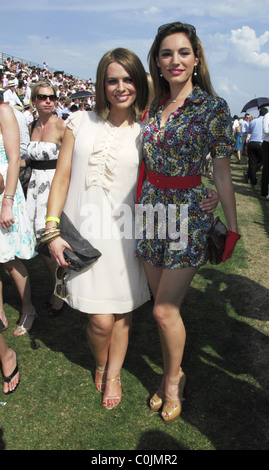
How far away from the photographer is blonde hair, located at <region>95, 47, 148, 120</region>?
2074 millimetres

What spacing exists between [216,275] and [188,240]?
95.4 inches

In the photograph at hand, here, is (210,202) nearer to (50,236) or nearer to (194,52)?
(194,52)

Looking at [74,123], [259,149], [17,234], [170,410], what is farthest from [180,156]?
[259,149]

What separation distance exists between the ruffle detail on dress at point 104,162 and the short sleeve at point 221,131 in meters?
0.53

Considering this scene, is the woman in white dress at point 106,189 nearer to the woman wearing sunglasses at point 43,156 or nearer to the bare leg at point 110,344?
the bare leg at point 110,344

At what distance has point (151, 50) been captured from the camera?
84.3 inches

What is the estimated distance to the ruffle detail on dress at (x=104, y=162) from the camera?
213 cm

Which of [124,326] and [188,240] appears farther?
[124,326]

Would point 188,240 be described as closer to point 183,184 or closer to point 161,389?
point 183,184

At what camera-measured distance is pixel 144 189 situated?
2154mm

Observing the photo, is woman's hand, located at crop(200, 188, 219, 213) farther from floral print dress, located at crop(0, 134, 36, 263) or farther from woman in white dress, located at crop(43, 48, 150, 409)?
floral print dress, located at crop(0, 134, 36, 263)

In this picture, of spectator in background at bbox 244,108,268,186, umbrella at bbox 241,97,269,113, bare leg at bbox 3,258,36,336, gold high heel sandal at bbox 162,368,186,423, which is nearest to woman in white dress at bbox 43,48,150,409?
gold high heel sandal at bbox 162,368,186,423

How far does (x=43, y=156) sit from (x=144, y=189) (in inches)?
59.6
